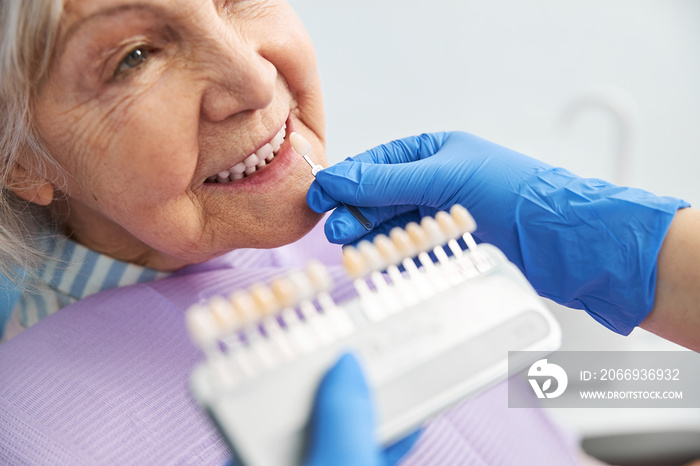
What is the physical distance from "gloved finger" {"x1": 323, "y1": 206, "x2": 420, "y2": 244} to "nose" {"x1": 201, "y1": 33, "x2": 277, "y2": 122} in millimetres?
243

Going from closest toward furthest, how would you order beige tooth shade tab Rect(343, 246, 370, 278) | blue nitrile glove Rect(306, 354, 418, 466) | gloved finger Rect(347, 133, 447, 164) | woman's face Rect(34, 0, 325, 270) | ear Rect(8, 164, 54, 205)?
1. blue nitrile glove Rect(306, 354, 418, 466)
2. beige tooth shade tab Rect(343, 246, 370, 278)
3. woman's face Rect(34, 0, 325, 270)
4. ear Rect(8, 164, 54, 205)
5. gloved finger Rect(347, 133, 447, 164)

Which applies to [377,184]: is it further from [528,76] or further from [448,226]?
[528,76]

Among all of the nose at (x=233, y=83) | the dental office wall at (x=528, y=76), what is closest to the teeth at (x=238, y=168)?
the nose at (x=233, y=83)

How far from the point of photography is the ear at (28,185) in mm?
914

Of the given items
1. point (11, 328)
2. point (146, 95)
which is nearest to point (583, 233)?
point (146, 95)

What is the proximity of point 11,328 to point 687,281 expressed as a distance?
52.3 inches

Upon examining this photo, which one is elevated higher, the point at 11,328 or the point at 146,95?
the point at 146,95

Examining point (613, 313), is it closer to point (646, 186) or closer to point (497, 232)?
point (497, 232)

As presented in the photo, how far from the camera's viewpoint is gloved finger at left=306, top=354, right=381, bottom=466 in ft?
1.72

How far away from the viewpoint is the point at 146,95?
80 cm

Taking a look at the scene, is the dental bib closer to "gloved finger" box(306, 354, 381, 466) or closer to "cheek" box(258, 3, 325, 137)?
"gloved finger" box(306, 354, 381, 466)

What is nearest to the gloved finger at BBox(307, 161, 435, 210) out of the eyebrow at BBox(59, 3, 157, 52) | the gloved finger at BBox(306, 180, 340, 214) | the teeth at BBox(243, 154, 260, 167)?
the gloved finger at BBox(306, 180, 340, 214)

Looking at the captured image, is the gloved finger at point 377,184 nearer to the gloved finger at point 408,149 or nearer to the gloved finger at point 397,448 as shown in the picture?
the gloved finger at point 408,149

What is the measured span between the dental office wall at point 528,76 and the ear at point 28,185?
3.12ft
